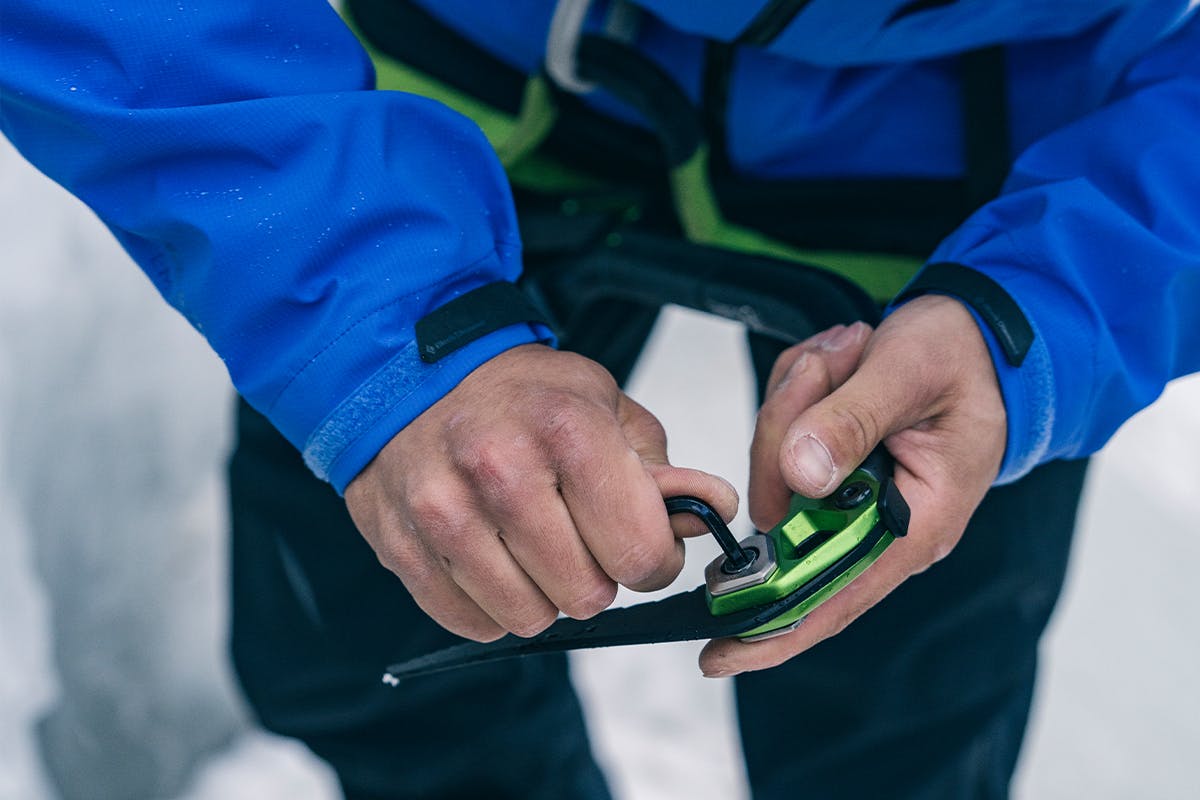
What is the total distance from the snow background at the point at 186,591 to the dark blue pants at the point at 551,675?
23 cm

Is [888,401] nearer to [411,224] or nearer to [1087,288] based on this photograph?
[1087,288]

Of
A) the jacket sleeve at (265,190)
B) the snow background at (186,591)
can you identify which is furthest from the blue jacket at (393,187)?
the snow background at (186,591)

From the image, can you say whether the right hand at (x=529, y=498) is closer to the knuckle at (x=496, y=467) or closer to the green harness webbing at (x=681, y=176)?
the knuckle at (x=496, y=467)

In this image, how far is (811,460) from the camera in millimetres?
522

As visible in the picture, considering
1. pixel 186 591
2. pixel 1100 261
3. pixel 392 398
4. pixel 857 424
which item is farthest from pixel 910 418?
pixel 186 591

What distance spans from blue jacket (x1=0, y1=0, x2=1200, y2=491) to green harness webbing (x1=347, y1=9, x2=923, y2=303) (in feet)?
0.33

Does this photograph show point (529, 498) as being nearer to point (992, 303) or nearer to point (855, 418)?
point (855, 418)

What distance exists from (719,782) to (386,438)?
97cm

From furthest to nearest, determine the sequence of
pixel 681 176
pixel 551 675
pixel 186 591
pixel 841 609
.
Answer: pixel 186 591 < pixel 551 675 < pixel 681 176 < pixel 841 609

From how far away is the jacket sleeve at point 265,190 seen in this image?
534 mm

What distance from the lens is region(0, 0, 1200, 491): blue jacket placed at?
0.54m

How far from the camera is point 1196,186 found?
633mm

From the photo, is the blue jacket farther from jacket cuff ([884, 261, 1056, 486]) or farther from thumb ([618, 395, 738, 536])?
thumb ([618, 395, 738, 536])

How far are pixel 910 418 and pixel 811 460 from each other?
92 mm
